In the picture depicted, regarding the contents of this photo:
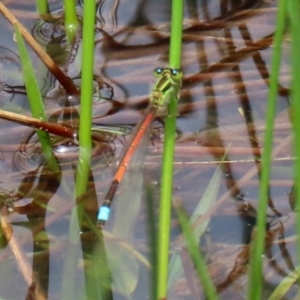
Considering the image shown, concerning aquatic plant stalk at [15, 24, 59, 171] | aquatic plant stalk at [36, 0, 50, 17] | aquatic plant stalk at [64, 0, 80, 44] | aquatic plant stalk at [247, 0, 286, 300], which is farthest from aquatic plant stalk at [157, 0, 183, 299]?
aquatic plant stalk at [36, 0, 50, 17]

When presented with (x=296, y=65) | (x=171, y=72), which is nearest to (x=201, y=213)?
(x=171, y=72)

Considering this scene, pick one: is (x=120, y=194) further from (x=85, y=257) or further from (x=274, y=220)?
(x=274, y=220)

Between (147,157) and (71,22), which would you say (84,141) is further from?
(71,22)

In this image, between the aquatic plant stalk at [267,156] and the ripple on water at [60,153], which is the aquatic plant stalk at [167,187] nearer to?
the aquatic plant stalk at [267,156]

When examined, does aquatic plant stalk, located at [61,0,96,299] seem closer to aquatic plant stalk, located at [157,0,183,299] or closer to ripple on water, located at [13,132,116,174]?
ripple on water, located at [13,132,116,174]

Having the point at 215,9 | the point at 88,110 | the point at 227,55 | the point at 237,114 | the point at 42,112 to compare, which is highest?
the point at 215,9

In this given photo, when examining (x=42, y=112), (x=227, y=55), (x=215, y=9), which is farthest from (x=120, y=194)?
(x=215, y=9)

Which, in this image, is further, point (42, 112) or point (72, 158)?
point (72, 158)
